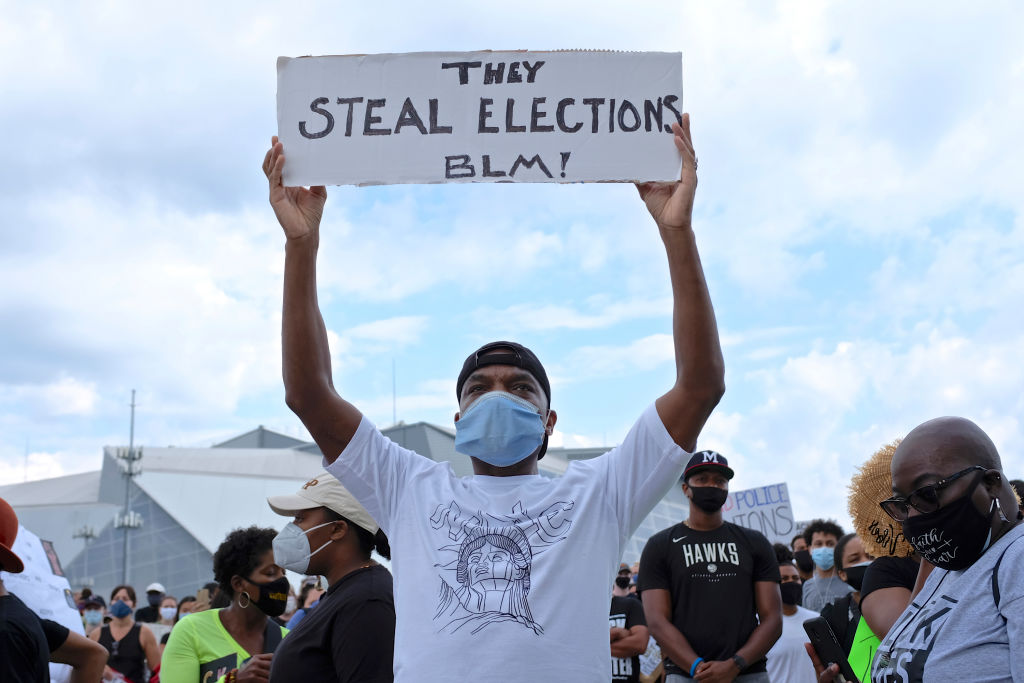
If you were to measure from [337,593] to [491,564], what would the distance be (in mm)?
1275

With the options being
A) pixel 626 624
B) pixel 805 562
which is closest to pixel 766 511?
pixel 805 562

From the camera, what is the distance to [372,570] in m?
3.72

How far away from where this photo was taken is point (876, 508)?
3.79 metres

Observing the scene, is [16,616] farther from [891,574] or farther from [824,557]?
[824,557]

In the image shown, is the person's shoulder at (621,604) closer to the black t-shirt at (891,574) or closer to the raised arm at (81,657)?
the black t-shirt at (891,574)

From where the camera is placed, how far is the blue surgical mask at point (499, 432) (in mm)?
2760

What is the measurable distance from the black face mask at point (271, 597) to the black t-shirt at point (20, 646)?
1189 mm

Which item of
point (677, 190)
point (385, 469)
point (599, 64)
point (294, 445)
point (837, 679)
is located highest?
point (294, 445)

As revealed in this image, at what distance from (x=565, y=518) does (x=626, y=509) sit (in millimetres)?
189

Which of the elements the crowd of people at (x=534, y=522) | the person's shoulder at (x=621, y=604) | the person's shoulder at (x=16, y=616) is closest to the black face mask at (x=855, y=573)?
the person's shoulder at (x=621, y=604)

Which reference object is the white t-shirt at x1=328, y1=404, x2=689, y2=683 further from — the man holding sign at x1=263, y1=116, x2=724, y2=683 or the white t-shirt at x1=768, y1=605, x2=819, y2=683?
the white t-shirt at x1=768, y1=605, x2=819, y2=683

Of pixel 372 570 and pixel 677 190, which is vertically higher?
pixel 677 190

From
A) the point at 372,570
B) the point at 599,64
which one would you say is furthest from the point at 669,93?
the point at 372,570

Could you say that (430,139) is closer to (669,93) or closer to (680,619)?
(669,93)
